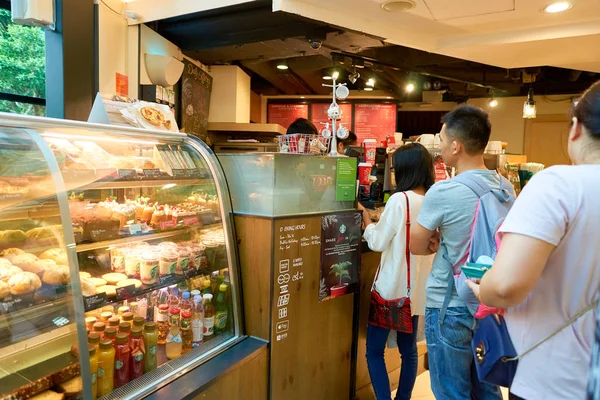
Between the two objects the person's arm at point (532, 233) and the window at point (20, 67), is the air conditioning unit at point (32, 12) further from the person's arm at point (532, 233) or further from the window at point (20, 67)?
the person's arm at point (532, 233)

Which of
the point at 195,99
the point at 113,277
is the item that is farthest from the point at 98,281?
the point at 195,99

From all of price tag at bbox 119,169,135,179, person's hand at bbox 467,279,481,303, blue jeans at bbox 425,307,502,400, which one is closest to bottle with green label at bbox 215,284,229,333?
price tag at bbox 119,169,135,179

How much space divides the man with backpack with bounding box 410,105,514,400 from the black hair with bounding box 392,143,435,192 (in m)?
0.50

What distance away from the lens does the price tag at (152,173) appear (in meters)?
1.99

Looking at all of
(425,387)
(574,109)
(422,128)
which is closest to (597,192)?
(574,109)

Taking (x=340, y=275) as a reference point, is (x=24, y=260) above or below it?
above

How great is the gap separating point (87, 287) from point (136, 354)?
1.17 feet

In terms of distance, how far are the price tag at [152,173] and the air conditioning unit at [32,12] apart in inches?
66.9

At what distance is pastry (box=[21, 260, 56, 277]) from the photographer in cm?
156

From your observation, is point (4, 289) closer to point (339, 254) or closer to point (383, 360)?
point (339, 254)

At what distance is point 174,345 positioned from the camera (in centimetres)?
199

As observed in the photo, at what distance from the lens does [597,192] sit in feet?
3.27

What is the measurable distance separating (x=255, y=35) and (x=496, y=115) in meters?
5.93

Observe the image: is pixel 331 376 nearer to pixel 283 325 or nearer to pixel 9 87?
pixel 283 325
